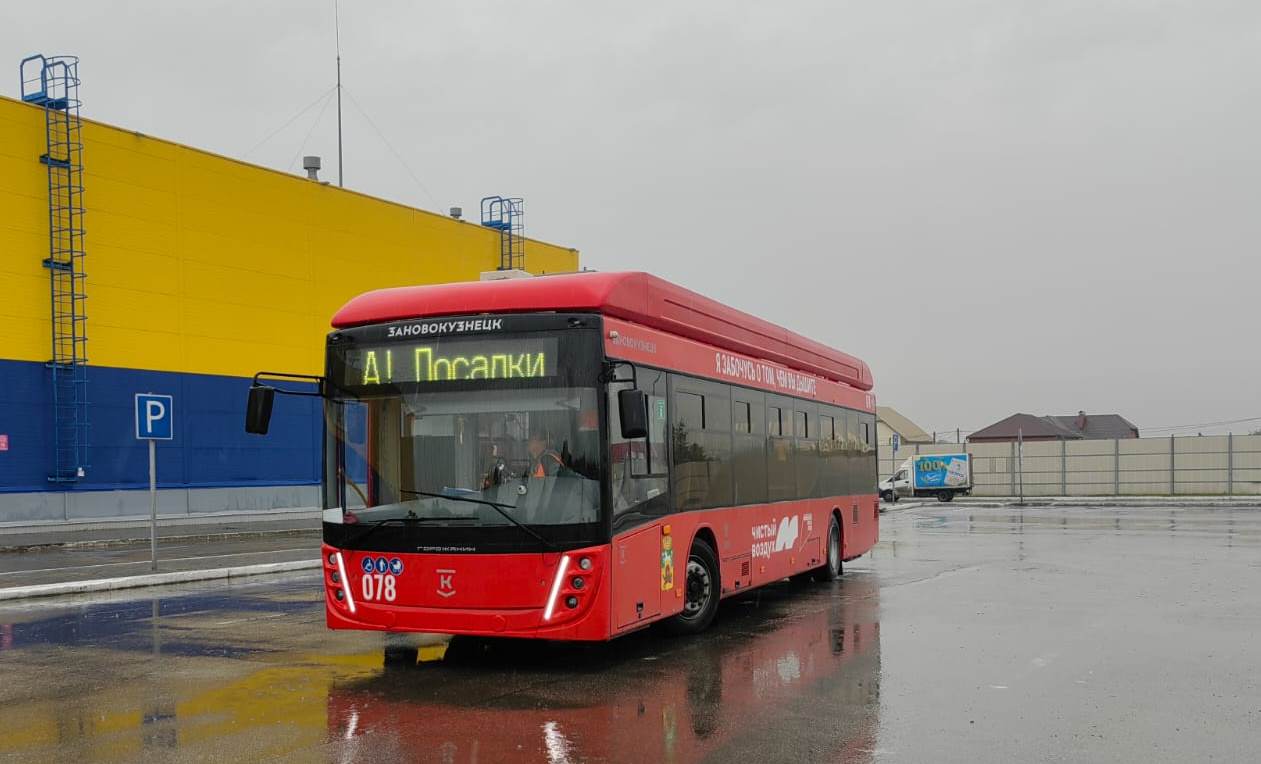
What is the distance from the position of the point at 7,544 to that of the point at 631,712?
21.5 metres

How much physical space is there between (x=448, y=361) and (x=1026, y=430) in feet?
312

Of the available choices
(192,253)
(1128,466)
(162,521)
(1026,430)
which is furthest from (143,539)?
(1026,430)

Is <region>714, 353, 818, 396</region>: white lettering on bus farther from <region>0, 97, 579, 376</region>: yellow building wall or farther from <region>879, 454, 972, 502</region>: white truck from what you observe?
<region>879, 454, 972, 502</region>: white truck

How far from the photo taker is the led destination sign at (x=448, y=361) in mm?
9234

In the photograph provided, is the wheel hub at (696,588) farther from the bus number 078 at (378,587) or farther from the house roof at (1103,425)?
the house roof at (1103,425)

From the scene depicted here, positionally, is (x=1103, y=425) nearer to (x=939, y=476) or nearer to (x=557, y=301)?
(x=939, y=476)

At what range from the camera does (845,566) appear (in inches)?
770

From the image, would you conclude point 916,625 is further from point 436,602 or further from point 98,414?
point 98,414

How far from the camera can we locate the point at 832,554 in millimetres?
16609

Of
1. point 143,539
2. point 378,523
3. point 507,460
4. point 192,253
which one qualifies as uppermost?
point 192,253

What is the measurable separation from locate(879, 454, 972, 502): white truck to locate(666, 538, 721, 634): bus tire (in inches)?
1759

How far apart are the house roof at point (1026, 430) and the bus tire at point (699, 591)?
291ft

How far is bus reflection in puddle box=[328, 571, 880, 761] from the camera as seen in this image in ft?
22.6

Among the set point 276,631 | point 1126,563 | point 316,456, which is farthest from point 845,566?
point 316,456
